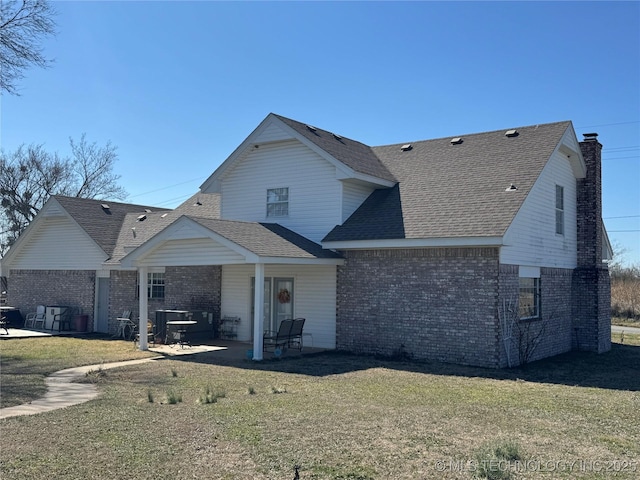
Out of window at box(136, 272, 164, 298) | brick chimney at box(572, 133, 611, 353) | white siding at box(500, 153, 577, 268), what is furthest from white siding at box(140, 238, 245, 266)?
brick chimney at box(572, 133, 611, 353)

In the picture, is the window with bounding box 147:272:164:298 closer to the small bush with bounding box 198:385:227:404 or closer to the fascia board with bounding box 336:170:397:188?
the fascia board with bounding box 336:170:397:188

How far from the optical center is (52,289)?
25.6m

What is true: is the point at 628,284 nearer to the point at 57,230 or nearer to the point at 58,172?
the point at 57,230

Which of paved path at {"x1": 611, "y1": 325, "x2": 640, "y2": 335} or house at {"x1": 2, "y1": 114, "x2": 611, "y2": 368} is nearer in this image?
house at {"x1": 2, "y1": 114, "x2": 611, "y2": 368}

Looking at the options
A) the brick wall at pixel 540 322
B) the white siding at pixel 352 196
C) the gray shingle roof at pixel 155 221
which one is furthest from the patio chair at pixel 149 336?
the brick wall at pixel 540 322

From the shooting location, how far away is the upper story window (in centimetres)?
1962

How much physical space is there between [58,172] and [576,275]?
43358 millimetres

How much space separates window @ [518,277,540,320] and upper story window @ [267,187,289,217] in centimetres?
763

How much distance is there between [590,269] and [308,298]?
9304 mm

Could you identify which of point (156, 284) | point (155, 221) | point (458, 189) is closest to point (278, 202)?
point (458, 189)

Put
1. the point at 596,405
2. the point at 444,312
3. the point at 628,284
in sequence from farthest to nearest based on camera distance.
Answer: the point at 628,284 < the point at 444,312 < the point at 596,405

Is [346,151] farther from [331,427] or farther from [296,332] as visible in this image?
[331,427]

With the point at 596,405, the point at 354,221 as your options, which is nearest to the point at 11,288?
the point at 354,221

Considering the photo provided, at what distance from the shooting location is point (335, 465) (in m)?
6.68
